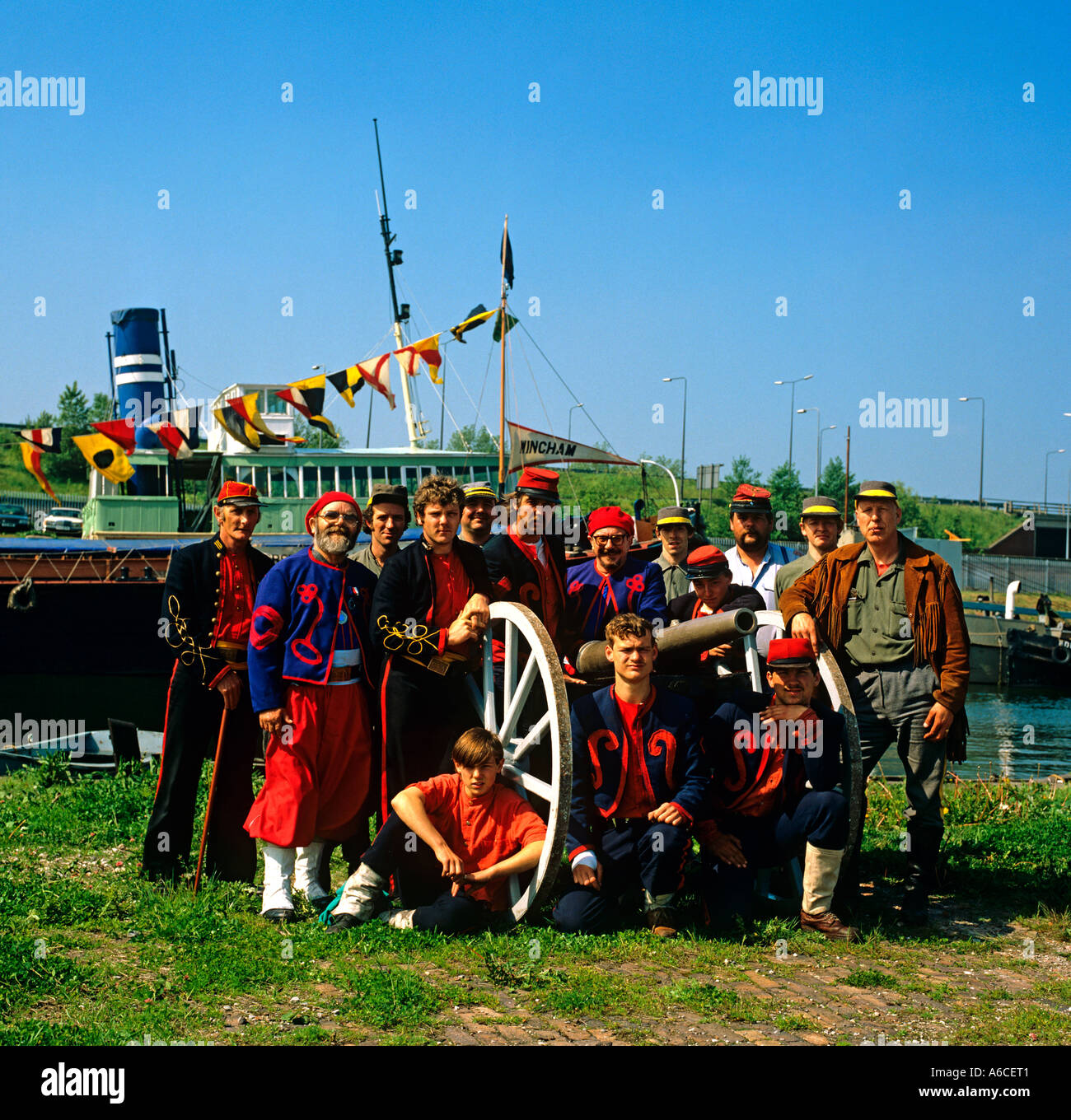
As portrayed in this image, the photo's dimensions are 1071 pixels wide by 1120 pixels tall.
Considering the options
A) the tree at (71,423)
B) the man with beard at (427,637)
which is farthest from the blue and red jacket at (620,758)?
the tree at (71,423)

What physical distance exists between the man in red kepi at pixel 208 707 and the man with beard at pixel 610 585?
1.68 m

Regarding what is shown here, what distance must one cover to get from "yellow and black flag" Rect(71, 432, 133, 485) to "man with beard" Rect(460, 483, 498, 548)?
39.7ft

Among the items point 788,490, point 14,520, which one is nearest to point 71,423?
point 14,520

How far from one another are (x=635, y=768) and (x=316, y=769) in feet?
4.88

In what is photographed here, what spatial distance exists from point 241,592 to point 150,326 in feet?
70.9

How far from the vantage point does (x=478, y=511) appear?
617 cm

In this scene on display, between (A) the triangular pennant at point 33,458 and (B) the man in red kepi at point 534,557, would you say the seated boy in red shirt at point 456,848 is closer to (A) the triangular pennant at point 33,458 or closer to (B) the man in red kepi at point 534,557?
(B) the man in red kepi at point 534,557

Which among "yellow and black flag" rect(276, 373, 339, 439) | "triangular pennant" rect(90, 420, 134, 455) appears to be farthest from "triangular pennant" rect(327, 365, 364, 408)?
"triangular pennant" rect(90, 420, 134, 455)

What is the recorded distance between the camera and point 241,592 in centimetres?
557

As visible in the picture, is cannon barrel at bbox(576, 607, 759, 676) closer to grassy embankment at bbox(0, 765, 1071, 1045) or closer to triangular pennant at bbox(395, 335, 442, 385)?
grassy embankment at bbox(0, 765, 1071, 1045)

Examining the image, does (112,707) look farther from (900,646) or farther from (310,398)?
(900,646)

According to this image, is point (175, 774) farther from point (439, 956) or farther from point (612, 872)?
point (612, 872)
